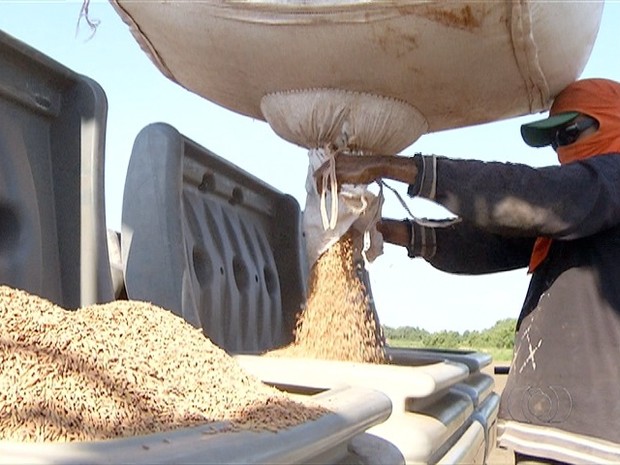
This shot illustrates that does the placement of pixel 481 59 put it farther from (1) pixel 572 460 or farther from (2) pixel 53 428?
(2) pixel 53 428

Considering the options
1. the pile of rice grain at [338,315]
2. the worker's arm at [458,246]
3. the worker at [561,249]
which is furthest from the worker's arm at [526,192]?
the worker's arm at [458,246]

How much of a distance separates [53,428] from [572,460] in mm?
1157

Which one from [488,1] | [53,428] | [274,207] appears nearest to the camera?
[53,428]

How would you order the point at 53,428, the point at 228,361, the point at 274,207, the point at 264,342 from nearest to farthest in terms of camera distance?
the point at 53,428 < the point at 228,361 < the point at 264,342 < the point at 274,207

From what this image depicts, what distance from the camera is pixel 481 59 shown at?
1.62 meters

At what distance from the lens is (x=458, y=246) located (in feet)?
6.77

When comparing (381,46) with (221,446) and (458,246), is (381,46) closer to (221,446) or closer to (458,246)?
(458,246)

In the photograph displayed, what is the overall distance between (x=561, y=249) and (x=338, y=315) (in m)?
0.49

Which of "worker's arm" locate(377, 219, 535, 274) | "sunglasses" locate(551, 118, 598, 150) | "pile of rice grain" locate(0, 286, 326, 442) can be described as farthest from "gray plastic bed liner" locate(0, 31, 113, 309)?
"sunglasses" locate(551, 118, 598, 150)

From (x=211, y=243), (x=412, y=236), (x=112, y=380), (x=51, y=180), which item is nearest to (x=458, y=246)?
(x=412, y=236)

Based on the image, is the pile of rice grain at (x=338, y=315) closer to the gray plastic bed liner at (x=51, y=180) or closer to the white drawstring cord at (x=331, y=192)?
the white drawstring cord at (x=331, y=192)

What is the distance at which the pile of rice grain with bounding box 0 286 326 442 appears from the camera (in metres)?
0.77

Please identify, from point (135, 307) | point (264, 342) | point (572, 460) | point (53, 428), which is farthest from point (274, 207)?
point (53, 428)

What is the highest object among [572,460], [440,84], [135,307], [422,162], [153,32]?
[153,32]
